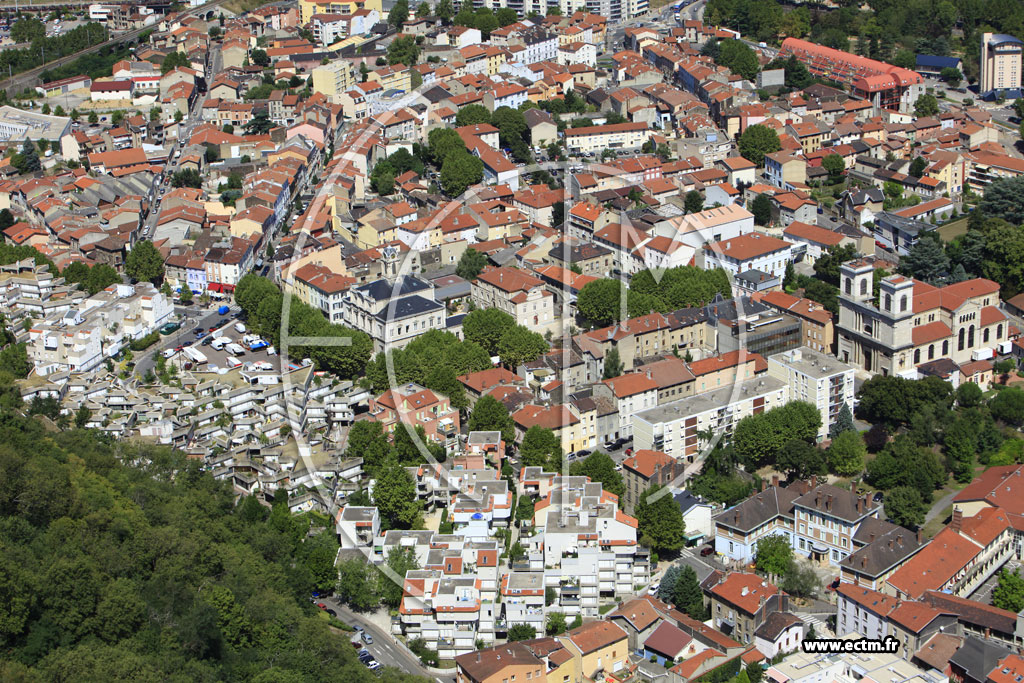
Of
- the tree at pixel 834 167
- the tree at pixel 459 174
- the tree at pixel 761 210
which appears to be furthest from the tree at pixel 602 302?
the tree at pixel 834 167

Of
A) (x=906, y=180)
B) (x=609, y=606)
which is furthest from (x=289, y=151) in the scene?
(x=609, y=606)

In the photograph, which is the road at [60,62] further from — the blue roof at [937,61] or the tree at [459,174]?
the blue roof at [937,61]

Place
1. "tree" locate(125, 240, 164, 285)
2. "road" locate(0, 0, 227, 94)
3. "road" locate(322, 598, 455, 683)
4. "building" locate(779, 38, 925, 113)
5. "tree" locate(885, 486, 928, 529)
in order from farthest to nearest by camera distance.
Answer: "road" locate(0, 0, 227, 94) < "building" locate(779, 38, 925, 113) < "tree" locate(125, 240, 164, 285) < "tree" locate(885, 486, 928, 529) < "road" locate(322, 598, 455, 683)

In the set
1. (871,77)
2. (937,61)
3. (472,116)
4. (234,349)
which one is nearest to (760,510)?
(234,349)

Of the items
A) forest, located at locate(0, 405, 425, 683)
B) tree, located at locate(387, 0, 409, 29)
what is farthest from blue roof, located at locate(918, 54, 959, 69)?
forest, located at locate(0, 405, 425, 683)

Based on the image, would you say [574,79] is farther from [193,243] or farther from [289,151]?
[193,243]

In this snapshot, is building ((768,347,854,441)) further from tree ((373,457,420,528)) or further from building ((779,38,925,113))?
building ((779,38,925,113))
